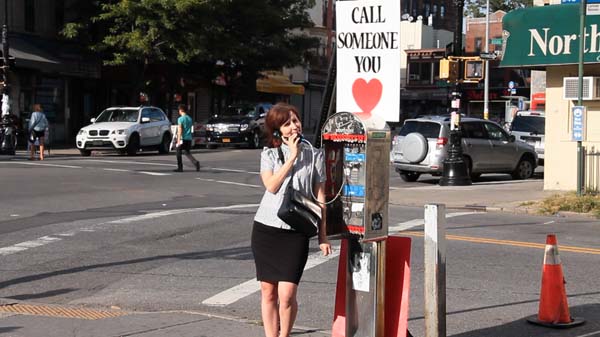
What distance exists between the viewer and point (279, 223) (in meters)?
5.95

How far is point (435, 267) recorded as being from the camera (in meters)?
6.24

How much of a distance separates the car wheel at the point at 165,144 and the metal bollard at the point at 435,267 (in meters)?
26.7

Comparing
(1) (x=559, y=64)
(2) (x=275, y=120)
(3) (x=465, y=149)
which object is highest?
(1) (x=559, y=64)

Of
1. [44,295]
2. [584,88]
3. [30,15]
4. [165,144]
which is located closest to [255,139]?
[165,144]

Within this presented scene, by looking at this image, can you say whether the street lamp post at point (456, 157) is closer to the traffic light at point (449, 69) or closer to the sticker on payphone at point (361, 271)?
the traffic light at point (449, 69)

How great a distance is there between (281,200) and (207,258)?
505 centimetres

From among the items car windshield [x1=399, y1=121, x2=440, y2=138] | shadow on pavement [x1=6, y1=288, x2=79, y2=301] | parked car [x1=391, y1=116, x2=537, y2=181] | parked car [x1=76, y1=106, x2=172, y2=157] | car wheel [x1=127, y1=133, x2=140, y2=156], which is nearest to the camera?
shadow on pavement [x1=6, y1=288, x2=79, y2=301]

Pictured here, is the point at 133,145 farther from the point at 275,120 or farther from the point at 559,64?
the point at 275,120

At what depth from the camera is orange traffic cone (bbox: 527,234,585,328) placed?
7.39m

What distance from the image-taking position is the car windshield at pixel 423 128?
75.2ft

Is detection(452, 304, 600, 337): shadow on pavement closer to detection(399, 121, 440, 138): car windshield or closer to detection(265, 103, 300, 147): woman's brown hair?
detection(265, 103, 300, 147): woman's brown hair

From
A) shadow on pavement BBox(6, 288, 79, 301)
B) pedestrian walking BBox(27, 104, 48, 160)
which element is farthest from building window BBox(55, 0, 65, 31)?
shadow on pavement BBox(6, 288, 79, 301)

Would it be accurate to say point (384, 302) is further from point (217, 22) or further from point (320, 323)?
point (217, 22)

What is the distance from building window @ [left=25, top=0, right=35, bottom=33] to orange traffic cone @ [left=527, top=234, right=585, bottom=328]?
1281 inches
